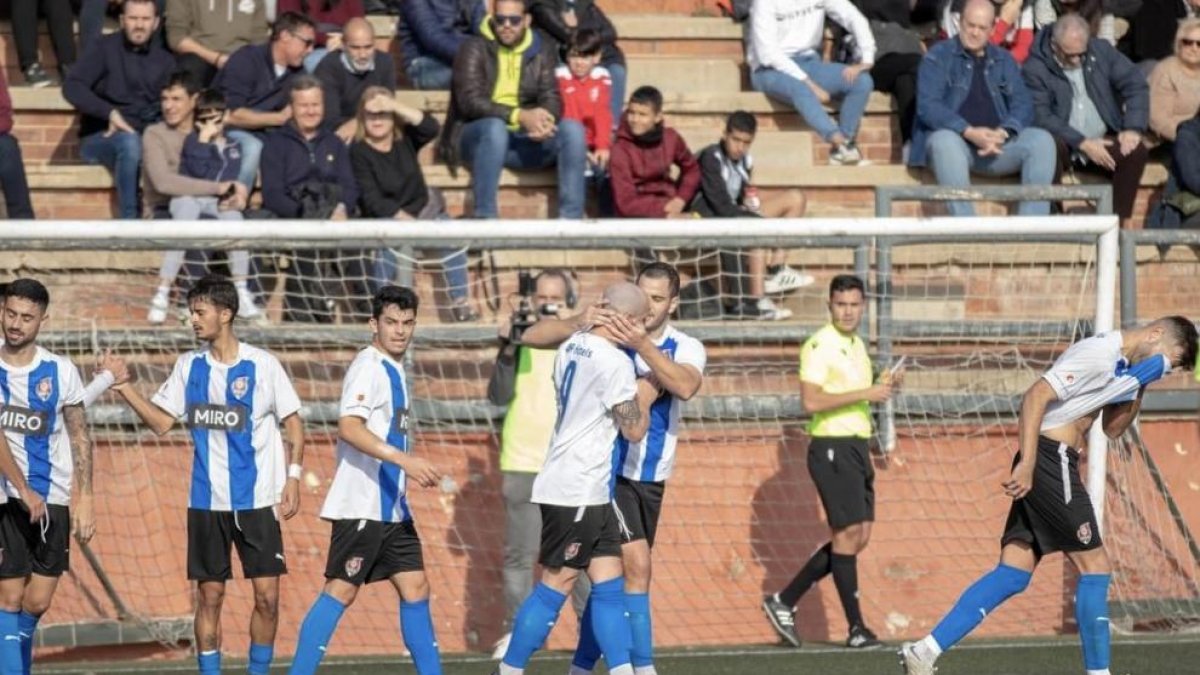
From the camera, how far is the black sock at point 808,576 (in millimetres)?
9664

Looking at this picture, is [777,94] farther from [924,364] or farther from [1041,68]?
[924,364]

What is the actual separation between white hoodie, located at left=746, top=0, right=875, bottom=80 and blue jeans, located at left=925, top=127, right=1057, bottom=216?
928 millimetres

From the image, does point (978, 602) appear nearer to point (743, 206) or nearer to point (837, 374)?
point (837, 374)

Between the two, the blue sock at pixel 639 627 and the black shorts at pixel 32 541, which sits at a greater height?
the black shorts at pixel 32 541

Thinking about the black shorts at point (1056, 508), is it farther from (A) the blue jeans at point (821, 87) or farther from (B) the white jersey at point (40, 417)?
(A) the blue jeans at point (821, 87)

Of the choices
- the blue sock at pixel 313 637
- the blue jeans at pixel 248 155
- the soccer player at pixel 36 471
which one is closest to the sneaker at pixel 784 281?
the blue jeans at pixel 248 155

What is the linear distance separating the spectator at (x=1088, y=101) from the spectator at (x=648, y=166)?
2.26 metres

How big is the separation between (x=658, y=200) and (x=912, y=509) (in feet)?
7.01

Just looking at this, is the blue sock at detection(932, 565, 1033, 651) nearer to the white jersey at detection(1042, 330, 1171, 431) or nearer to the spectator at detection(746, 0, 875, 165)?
the white jersey at detection(1042, 330, 1171, 431)

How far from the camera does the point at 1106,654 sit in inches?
319

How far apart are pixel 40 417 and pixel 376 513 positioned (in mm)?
1370

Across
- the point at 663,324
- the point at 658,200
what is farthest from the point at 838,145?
the point at 663,324

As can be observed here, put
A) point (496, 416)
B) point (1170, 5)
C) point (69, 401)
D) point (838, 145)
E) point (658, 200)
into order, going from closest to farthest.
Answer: point (69, 401)
point (496, 416)
point (658, 200)
point (838, 145)
point (1170, 5)

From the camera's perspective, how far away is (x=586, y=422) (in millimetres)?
7820
